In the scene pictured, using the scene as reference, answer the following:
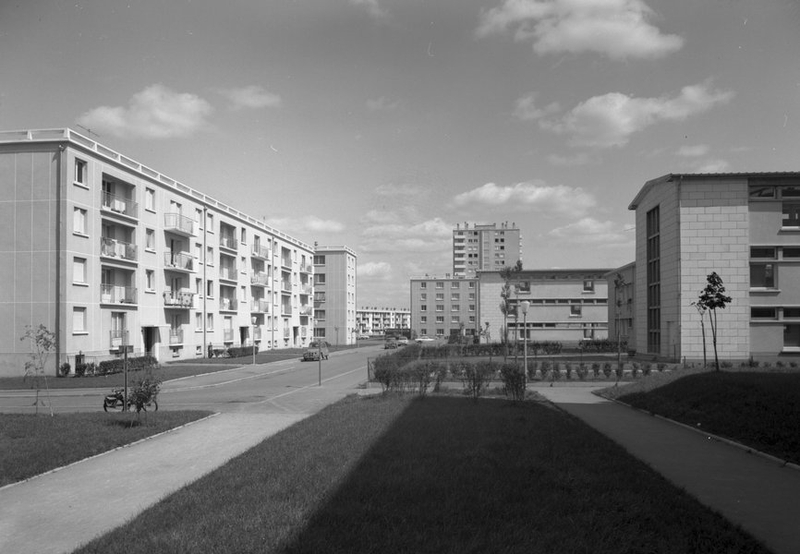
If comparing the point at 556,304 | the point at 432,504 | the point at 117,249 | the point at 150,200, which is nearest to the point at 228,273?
the point at 150,200

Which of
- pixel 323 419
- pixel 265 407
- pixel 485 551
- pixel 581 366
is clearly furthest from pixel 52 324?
pixel 485 551

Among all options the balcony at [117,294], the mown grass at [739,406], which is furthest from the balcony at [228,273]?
the mown grass at [739,406]

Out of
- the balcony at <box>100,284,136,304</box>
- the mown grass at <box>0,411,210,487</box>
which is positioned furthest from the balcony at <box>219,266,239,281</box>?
the mown grass at <box>0,411,210,487</box>

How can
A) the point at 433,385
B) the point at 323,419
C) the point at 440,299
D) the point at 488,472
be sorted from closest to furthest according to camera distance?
the point at 488,472 < the point at 323,419 < the point at 433,385 < the point at 440,299

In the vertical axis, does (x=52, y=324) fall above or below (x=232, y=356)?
above

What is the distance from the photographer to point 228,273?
5578 cm

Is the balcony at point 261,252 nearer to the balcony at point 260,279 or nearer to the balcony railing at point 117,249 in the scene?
the balcony at point 260,279

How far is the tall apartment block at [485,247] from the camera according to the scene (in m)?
154

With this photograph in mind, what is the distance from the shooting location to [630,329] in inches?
2066

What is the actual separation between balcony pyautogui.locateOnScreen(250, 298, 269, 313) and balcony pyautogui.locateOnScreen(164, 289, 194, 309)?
594 inches

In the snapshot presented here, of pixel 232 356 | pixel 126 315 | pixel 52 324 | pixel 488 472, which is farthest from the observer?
pixel 232 356

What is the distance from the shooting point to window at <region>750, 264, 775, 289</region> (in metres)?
37.4

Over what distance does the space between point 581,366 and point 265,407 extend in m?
15.3

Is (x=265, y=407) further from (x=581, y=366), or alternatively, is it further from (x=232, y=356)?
(x=232, y=356)
